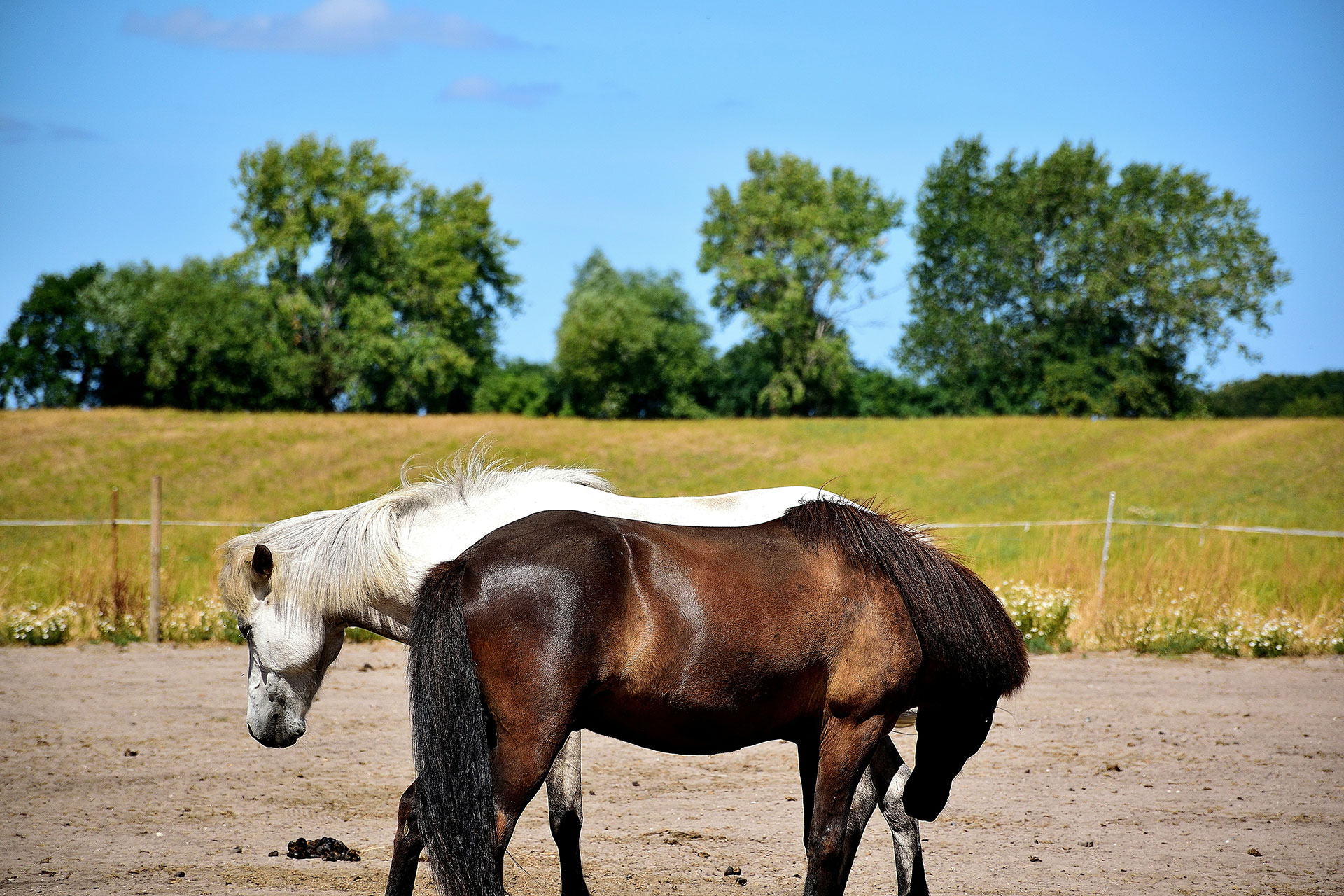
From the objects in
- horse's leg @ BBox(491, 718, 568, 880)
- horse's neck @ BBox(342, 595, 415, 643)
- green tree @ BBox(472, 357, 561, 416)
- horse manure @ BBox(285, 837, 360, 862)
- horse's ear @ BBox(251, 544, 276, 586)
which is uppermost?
green tree @ BBox(472, 357, 561, 416)

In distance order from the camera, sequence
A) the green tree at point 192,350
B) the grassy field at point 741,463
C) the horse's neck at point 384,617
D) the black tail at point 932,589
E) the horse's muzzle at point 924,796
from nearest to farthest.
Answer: the black tail at point 932,589
the horse's muzzle at point 924,796
the horse's neck at point 384,617
the grassy field at point 741,463
the green tree at point 192,350

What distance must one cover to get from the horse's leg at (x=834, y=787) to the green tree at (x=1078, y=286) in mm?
51563

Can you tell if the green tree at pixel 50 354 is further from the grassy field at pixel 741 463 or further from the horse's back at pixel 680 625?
the horse's back at pixel 680 625

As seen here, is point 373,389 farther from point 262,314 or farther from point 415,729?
point 415,729

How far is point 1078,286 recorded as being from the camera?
175ft

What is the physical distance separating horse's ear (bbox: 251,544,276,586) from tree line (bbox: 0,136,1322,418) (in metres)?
48.5

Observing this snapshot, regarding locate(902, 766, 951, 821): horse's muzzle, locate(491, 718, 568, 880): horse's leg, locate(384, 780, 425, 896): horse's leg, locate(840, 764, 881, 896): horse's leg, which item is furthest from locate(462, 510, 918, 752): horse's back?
locate(902, 766, 951, 821): horse's muzzle

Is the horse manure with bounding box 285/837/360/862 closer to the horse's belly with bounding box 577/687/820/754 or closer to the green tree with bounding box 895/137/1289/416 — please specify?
the horse's belly with bounding box 577/687/820/754

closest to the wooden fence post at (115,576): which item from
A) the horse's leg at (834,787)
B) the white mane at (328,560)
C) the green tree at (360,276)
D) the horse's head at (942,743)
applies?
the white mane at (328,560)

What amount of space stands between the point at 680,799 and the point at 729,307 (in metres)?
54.0

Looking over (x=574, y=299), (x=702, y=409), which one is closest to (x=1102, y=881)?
(x=702, y=409)

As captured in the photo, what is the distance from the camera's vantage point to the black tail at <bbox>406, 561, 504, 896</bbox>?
3.15m

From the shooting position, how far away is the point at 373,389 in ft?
176

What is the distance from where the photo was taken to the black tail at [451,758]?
10.3ft
